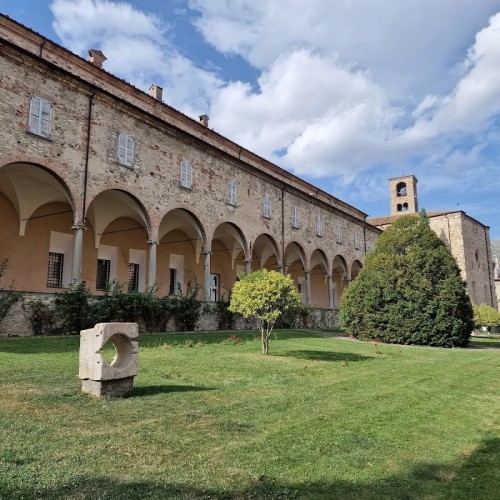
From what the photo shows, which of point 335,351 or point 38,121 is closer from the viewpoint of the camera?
point 335,351

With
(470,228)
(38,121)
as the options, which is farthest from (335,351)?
(470,228)

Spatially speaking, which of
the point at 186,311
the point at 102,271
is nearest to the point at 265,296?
the point at 186,311

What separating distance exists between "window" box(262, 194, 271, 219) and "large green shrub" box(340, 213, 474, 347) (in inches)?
262

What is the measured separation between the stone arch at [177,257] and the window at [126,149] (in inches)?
212

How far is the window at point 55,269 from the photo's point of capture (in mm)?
18188

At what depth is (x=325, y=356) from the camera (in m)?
10.7

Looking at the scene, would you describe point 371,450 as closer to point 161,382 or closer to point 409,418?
point 409,418

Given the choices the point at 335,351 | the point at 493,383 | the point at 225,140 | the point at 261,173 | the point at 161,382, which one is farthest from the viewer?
the point at 225,140

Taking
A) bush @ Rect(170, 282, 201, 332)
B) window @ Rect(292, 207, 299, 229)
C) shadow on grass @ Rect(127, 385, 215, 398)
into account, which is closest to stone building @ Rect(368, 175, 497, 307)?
window @ Rect(292, 207, 299, 229)

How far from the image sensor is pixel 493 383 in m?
7.93

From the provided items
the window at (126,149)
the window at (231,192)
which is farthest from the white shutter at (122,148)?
the window at (231,192)

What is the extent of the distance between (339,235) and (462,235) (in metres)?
21.2

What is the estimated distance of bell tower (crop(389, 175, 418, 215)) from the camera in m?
50.0

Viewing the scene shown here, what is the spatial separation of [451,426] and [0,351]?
784 centimetres
